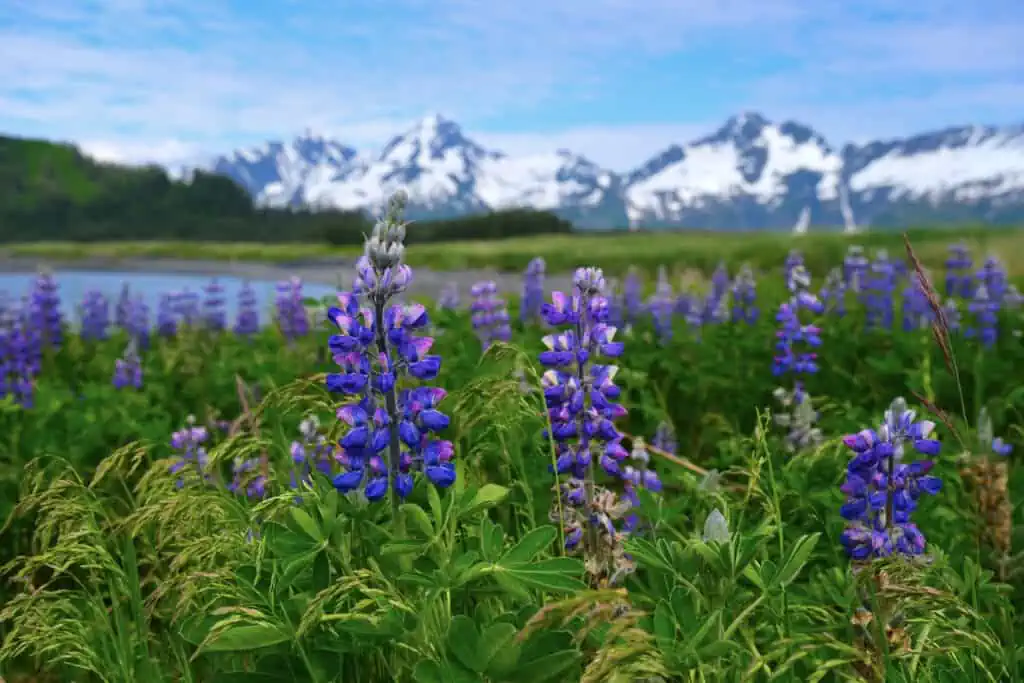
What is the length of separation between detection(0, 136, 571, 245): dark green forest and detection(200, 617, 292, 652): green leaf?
4796 centimetres

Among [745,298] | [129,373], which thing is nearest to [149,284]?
[129,373]

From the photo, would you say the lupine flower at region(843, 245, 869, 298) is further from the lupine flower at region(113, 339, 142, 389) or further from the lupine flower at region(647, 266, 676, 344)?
the lupine flower at region(113, 339, 142, 389)

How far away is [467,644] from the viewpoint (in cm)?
184

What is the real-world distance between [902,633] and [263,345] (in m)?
6.60

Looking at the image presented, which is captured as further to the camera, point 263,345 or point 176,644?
point 263,345

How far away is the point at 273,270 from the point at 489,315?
138ft

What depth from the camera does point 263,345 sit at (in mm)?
8172

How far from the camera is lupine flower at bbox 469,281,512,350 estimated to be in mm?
6320

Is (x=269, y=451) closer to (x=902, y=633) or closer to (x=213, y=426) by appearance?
(x=213, y=426)

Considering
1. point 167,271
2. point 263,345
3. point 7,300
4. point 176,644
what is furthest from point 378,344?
point 167,271

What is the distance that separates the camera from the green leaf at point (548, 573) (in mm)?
1912

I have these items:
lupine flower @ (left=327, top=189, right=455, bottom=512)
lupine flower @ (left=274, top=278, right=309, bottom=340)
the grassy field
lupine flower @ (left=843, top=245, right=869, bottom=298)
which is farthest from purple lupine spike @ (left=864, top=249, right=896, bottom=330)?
lupine flower @ (left=327, top=189, right=455, bottom=512)

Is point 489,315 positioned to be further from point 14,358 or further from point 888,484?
point 888,484

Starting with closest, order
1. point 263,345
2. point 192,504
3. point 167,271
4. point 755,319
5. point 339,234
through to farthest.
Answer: point 192,504
point 755,319
point 263,345
point 167,271
point 339,234
